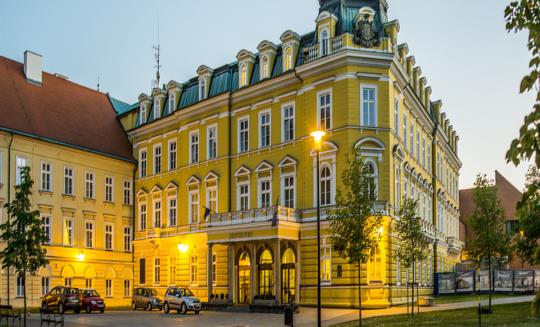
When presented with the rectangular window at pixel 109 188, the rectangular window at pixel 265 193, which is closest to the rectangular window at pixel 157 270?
the rectangular window at pixel 109 188

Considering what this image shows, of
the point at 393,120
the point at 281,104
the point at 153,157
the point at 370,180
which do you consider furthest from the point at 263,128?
the point at 370,180

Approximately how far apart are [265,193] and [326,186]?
18.7 feet

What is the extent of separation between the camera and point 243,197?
44.1m

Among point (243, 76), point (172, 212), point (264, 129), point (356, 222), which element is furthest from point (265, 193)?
point (356, 222)

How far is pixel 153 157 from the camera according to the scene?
52938 mm

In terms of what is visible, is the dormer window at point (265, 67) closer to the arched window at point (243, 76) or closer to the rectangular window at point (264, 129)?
the arched window at point (243, 76)

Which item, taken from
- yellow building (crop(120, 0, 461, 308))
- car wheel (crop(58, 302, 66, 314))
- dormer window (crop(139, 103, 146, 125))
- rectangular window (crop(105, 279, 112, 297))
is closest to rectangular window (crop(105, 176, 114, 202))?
yellow building (crop(120, 0, 461, 308))

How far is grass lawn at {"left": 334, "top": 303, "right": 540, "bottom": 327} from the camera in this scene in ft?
77.0

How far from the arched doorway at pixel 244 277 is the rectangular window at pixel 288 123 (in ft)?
26.0

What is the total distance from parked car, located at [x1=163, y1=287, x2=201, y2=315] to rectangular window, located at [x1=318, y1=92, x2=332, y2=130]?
41.5ft

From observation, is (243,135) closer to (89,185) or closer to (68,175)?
(89,185)

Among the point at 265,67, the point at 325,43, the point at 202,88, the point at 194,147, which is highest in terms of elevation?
the point at 325,43

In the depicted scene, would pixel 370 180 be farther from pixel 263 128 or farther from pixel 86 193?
pixel 86 193

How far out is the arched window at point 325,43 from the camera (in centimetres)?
3836
